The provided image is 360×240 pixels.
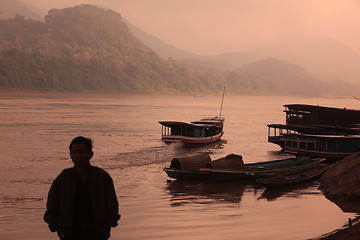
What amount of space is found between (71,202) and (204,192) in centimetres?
2050

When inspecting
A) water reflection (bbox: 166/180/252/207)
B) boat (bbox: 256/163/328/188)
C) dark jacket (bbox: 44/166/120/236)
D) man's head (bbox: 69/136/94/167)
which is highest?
man's head (bbox: 69/136/94/167)

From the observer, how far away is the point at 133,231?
58.7 ft

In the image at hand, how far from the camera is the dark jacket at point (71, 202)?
246 inches

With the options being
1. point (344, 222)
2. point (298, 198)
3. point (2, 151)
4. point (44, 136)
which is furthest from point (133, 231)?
point (44, 136)

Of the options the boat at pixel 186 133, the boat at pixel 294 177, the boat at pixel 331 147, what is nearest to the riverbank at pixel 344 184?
the boat at pixel 294 177

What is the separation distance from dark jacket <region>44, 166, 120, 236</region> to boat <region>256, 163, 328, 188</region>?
2067cm

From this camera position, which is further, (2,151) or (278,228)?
(2,151)

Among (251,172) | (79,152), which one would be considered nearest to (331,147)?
(251,172)

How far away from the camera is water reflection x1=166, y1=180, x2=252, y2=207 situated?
2416 centimetres

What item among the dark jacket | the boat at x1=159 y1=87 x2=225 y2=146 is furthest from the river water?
the dark jacket

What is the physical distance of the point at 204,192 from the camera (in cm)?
2631

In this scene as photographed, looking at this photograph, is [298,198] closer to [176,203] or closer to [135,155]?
[176,203]

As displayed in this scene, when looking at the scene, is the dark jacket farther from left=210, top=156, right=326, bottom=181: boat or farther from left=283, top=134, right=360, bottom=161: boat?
left=283, top=134, right=360, bottom=161: boat

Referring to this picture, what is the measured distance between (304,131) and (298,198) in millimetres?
22069
